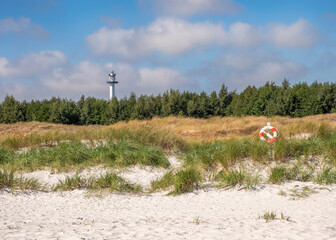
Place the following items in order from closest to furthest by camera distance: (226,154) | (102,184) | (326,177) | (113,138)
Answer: (102,184), (326,177), (226,154), (113,138)

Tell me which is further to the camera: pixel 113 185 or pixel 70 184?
pixel 70 184

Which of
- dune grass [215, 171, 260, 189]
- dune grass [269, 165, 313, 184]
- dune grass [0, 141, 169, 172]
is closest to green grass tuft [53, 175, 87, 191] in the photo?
dune grass [0, 141, 169, 172]

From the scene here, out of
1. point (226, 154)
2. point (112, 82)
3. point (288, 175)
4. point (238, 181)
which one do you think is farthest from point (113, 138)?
point (112, 82)

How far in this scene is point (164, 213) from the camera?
222 inches

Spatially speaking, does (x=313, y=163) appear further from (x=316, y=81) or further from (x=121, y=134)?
(x=316, y=81)

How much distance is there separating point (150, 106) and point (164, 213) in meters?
28.5

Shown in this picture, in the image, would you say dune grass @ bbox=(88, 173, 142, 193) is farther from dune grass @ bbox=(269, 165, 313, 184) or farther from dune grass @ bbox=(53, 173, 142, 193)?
dune grass @ bbox=(269, 165, 313, 184)

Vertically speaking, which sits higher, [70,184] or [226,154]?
[226,154]

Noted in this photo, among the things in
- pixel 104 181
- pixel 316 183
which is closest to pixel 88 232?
pixel 104 181

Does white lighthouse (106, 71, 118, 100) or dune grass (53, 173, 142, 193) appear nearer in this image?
dune grass (53, 173, 142, 193)

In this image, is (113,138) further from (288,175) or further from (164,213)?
(288,175)

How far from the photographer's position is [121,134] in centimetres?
1020

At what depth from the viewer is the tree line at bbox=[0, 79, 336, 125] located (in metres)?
32.7

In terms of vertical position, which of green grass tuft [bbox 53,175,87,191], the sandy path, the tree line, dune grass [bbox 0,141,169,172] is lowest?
the sandy path
